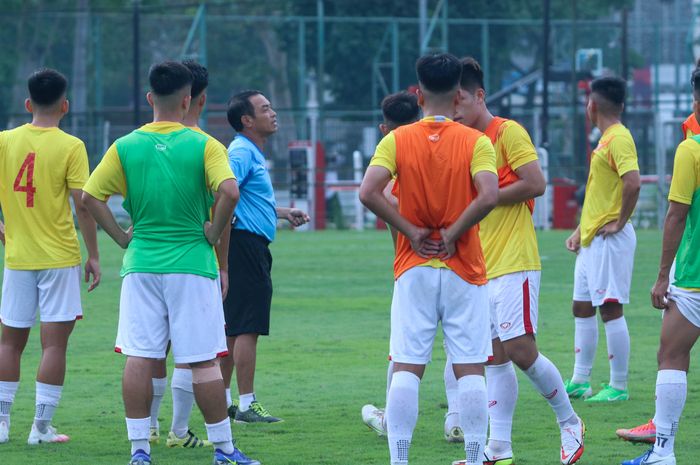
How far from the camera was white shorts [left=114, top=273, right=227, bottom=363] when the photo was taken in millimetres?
6883

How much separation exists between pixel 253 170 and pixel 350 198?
27.7m

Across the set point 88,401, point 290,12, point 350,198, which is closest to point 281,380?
point 88,401

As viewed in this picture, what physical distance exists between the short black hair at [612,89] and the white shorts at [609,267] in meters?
0.95

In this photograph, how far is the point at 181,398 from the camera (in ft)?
25.6

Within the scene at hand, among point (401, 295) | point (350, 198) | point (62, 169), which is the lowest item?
point (350, 198)

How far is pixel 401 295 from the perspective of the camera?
21.2ft

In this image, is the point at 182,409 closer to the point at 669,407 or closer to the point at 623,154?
the point at 669,407

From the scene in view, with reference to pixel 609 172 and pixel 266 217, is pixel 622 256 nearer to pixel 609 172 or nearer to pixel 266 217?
pixel 609 172

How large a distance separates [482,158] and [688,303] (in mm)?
1441

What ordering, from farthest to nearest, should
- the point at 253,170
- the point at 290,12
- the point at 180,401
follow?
the point at 290,12
the point at 253,170
the point at 180,401

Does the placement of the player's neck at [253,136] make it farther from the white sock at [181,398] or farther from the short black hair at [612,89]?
the short black hair at [612,89]

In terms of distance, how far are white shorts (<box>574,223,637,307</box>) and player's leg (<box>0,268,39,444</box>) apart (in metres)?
4.00

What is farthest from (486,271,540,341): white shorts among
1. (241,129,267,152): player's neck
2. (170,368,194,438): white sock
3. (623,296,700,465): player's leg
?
(241,129,267,152): player's neck

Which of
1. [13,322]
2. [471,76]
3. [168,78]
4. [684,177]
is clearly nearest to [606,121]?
[471,76]
